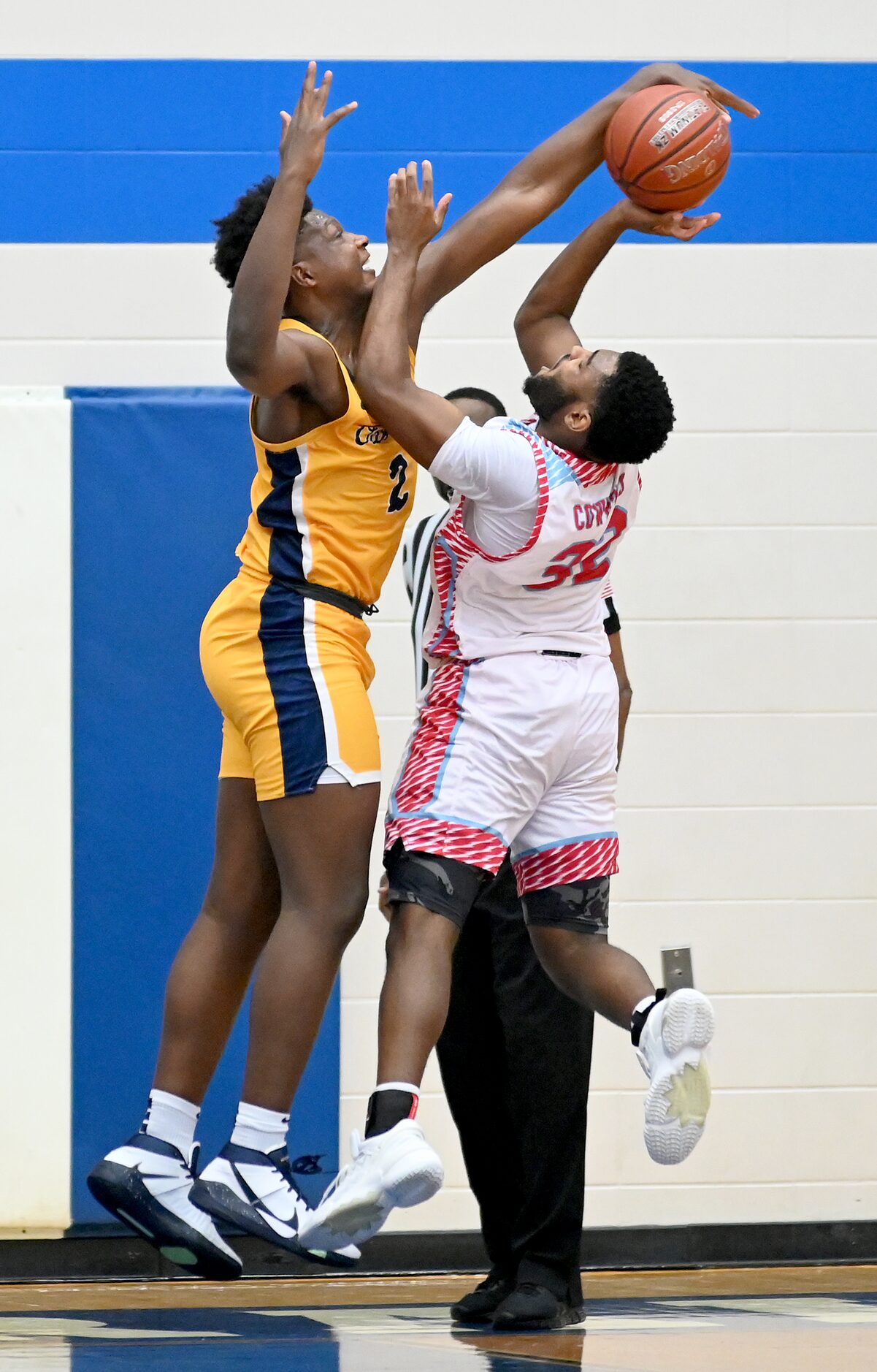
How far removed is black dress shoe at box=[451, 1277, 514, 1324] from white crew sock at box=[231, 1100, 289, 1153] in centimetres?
108

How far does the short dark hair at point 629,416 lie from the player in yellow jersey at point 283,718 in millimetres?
404

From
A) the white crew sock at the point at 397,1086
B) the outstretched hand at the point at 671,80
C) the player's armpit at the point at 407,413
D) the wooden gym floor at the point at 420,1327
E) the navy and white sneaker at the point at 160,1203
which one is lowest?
the wooden gym floor at the point at 420,1327

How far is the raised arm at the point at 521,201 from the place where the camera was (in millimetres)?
3746

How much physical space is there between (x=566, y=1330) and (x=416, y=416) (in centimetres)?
207

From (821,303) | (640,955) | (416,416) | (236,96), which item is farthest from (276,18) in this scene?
(640,955)

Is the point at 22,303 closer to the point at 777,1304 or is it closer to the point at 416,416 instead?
the point at 416,416

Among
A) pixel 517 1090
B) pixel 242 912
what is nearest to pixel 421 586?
pixel 242 912

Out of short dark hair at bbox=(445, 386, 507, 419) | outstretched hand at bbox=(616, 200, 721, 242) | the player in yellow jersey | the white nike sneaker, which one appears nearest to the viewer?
the white nike sneaker

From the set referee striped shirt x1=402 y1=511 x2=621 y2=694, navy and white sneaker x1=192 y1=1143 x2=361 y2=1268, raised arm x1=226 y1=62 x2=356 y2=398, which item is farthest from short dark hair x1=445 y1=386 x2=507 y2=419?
navy and white sneaker x1=192 y1=1143 x2=361 y2=1268

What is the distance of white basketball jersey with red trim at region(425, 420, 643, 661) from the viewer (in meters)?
3.54

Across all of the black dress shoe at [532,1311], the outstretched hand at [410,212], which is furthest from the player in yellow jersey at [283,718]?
the black dress shoe at [532,1311]

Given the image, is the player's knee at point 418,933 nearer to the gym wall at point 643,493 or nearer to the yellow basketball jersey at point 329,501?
the yellow basketball jersey at point 329,501

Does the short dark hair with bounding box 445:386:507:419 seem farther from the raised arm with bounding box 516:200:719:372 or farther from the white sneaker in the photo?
the white sneaker

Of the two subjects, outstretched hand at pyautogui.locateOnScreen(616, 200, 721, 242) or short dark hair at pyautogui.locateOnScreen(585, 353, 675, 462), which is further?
outstretched hand at pyautogui.locateOnScreen(616, 200, 721, 242)
